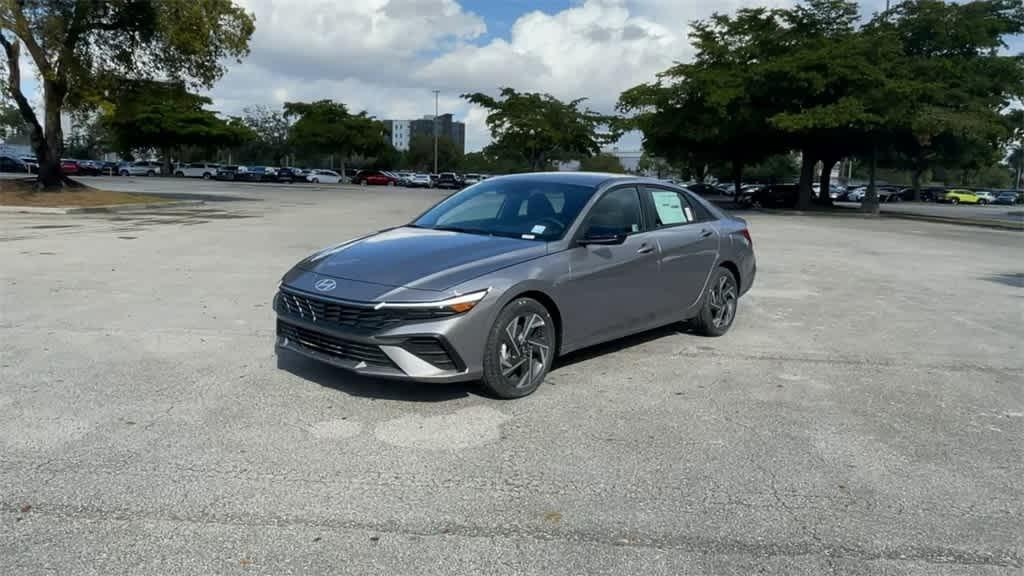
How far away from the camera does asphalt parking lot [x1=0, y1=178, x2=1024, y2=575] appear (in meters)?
3.38

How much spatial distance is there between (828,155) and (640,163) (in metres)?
78.2

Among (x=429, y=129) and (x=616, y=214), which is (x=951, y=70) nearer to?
(x=616, y=214)

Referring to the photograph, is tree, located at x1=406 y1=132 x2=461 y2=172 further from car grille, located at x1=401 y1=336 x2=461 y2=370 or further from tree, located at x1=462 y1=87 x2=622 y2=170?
car grille, located at x1=401 y1=336 x2=461 y2=370

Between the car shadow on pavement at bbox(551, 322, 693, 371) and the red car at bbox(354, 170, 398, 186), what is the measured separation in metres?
65.2

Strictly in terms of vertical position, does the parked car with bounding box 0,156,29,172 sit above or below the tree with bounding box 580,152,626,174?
below

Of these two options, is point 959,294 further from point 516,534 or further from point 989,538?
point 516,534

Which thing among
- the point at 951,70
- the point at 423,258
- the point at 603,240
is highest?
the point at 951,70

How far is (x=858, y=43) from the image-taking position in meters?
32.4

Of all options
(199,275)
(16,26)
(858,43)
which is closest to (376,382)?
(199,275)

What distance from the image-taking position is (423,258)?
5.35 meters

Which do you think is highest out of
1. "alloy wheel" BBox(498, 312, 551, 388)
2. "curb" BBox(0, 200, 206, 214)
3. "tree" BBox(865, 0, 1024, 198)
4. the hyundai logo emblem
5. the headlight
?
"tree" BBox(865, 0, 1024, 198)

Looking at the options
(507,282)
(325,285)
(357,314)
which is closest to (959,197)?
(507,282)

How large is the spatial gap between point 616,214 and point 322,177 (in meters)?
70.7

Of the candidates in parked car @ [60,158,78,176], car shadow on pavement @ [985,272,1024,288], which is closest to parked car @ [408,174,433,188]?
parked car @ [60,158,78,176]
